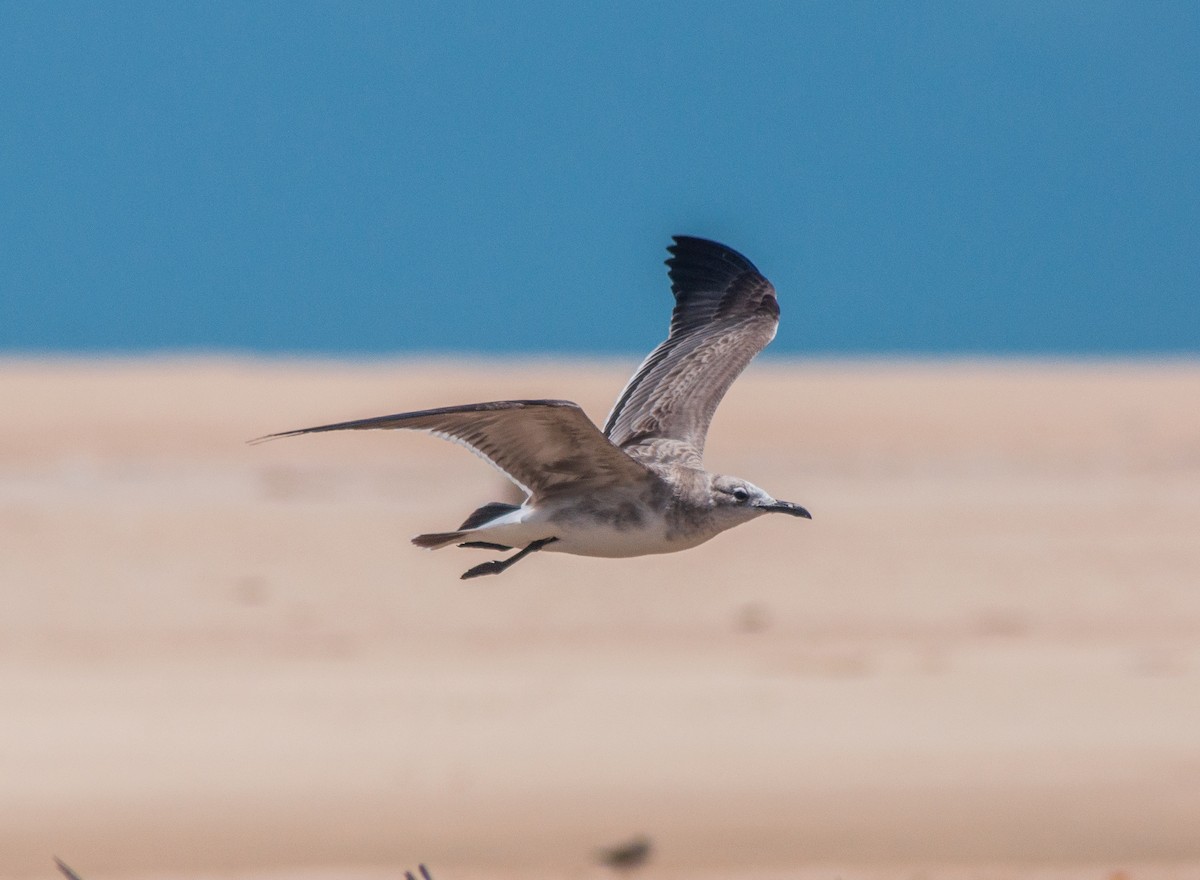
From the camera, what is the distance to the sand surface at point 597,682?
9.88 metres

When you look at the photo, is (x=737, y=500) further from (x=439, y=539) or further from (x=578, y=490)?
(x=439, y=539)

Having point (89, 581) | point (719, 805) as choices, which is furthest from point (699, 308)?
point (89, 581)

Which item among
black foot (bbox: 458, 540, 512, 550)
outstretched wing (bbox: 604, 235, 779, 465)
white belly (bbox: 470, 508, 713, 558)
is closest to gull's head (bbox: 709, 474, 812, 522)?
white belly (bbox: 470, 508, 713, 558)

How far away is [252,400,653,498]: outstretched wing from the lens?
18.3 feet

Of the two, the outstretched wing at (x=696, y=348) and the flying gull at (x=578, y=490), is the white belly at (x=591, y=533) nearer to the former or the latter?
the flying gull at (x=578, y=490)

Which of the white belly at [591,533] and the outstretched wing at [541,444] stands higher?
the outstretched wing at [541,444]

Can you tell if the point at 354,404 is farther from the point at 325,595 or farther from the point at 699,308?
the point at 699,308

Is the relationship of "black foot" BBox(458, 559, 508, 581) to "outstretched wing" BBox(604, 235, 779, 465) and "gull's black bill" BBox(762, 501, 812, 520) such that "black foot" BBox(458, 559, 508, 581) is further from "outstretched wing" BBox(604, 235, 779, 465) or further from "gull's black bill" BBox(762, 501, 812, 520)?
"outstretched wing" BBox(604, 235, 779, 465)

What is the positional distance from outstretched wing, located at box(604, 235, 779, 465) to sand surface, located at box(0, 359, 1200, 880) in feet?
9.04

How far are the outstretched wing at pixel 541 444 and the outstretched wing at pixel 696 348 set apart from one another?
1.03 m

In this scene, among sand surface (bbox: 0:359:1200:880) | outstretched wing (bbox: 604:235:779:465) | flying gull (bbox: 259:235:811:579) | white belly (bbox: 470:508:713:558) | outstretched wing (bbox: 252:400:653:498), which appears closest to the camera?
outstretched wing (bbox: 252:400:653:498)

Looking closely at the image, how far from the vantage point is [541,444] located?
593cm

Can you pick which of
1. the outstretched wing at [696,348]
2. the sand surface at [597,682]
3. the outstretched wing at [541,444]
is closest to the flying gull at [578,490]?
the outstretched wing at [541,444]

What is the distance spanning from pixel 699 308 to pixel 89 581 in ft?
28.3
